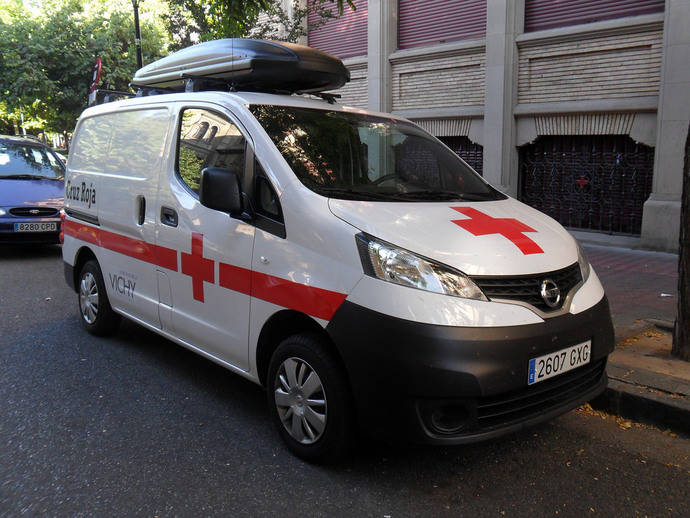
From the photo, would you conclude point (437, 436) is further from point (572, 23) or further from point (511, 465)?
point (572, 23)

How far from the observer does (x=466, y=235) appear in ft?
9.88

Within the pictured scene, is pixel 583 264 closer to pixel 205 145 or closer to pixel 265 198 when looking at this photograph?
pixel 265 198

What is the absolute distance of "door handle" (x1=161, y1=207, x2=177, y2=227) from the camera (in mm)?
4004

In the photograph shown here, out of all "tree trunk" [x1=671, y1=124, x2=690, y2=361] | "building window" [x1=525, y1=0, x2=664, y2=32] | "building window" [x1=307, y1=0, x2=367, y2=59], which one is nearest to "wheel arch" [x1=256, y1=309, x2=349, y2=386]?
"tree trunk" [x1=671, y1=124, x2=690, y2=361]

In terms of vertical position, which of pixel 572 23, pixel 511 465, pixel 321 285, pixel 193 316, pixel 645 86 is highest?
pixel 572 23

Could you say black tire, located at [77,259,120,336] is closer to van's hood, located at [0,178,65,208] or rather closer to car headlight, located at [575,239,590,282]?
car headlight, located at [575,239,590,282]

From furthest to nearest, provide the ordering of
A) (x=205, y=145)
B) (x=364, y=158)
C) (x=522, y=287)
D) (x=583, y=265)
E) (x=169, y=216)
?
1. (x=169, y=216)
2. (x=205, y=145)
3. (x=364, y=158)
4. (x=583, y=265)
5. (x=522, y=287)

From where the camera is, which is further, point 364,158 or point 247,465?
point 364,158

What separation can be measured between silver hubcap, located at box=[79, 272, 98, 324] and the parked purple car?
4.27 meters

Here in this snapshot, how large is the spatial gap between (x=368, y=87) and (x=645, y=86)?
6009 mm

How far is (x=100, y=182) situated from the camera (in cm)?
501

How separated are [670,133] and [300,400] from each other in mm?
8209

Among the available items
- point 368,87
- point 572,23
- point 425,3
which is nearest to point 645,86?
point 572,23

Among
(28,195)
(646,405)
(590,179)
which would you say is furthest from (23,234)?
(590,179)
